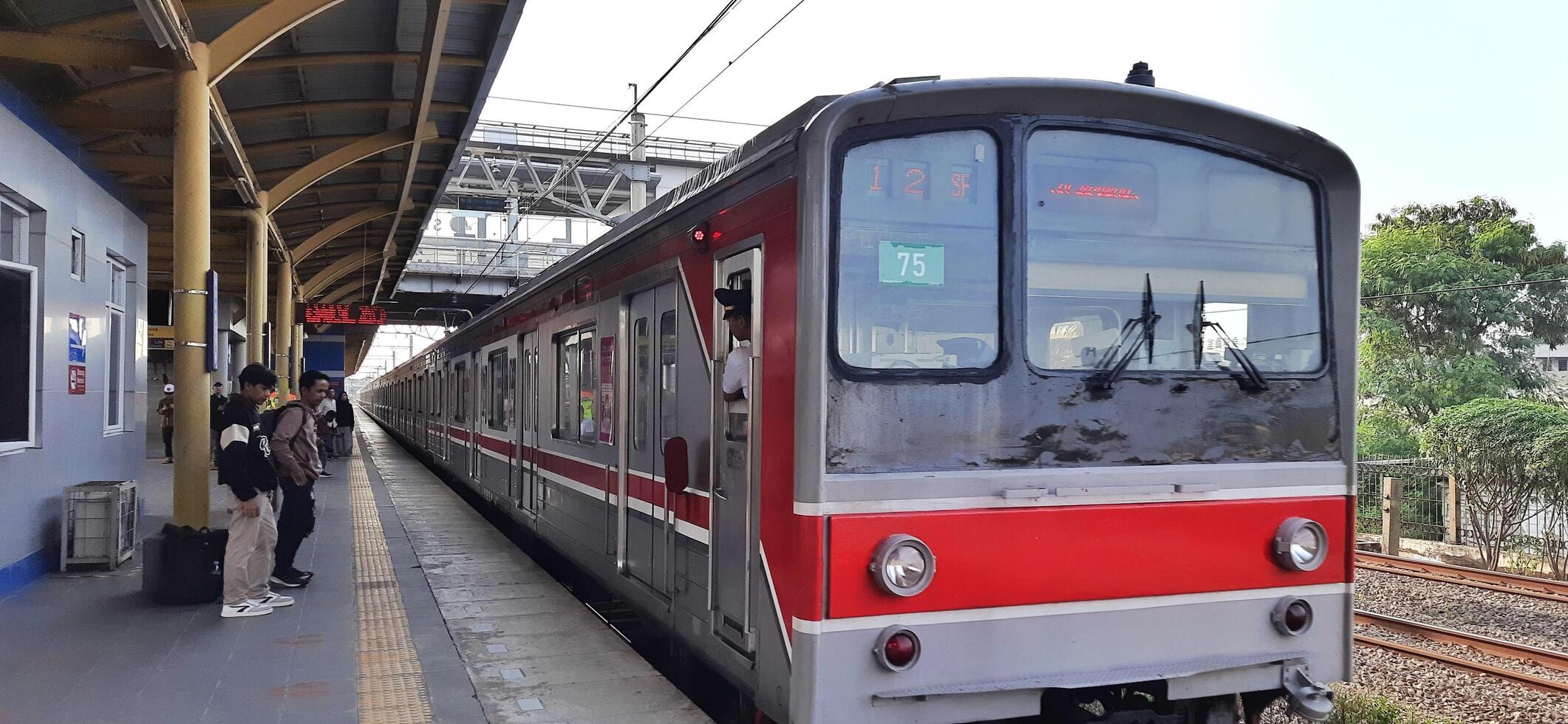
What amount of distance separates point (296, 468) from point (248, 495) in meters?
0.90

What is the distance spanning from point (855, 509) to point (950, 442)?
419 millimetres

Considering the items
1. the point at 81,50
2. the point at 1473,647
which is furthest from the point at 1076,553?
the point at 81,50

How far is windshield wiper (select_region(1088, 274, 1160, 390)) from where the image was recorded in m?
3.94

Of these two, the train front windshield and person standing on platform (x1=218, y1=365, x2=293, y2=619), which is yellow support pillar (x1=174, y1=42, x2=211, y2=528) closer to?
person standing on platform (x1=218, y1=365, x2=293, y2=619)

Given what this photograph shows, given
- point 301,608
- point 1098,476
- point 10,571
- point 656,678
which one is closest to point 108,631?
point 301,608

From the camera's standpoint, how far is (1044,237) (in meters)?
3.91

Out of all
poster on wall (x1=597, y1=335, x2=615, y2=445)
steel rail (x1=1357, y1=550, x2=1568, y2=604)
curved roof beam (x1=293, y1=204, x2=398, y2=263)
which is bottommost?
steel rail (x1=1357, y1=550, x2=1568, y2=604)

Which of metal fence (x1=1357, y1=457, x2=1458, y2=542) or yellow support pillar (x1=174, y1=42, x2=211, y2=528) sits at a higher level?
yellow support pillar (x1=174, y1=42, x2=211, y2=528)

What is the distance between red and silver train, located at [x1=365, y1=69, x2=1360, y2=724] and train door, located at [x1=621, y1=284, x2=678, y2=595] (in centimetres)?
78

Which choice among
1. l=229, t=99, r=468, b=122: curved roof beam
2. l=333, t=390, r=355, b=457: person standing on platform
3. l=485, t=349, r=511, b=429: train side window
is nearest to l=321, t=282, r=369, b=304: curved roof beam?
l=333, t=390, r=355, b=457: person standing on platform

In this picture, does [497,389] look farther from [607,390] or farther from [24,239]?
[607,390]

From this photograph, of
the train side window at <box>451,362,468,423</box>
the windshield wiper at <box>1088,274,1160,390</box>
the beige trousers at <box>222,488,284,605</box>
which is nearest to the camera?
the windshield wiper at <box>1088,274,1160,390</box>

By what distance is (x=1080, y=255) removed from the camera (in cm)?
395

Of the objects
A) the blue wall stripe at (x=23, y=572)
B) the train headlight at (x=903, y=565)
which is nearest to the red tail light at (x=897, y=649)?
the train headlight at (x=903, y=565)
